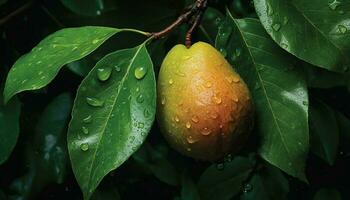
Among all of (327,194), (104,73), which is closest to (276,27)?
(104,73)

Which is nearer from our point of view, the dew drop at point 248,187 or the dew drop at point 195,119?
the dew drop at point 195,119

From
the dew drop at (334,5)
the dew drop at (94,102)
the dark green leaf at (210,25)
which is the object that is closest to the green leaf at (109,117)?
the dew drop at (94,102)

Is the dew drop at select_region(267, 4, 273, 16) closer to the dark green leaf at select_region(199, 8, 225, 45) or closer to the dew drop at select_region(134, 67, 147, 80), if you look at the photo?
the dew drop at select_region(134, 67, 147, 80)

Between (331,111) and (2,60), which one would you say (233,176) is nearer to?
(331,111)

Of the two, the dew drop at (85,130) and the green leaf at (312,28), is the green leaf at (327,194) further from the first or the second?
the dew drop at (85,130)

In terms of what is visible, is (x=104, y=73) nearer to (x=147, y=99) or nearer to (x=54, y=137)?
(x=147, y=99)

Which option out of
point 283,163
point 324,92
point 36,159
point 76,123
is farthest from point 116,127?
point 324,92
